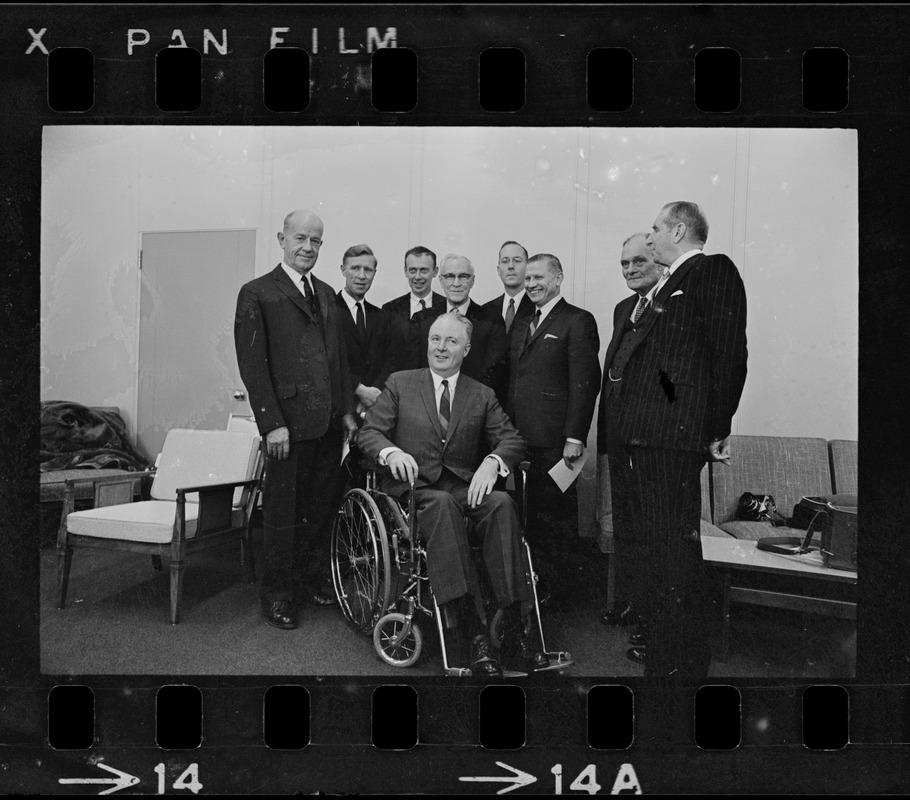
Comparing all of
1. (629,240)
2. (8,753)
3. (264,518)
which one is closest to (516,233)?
(629,240)

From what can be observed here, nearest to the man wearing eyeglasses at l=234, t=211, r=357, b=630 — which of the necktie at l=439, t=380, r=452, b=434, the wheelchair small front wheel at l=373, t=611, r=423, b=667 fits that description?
the wheelchair small front wheel at l=373, t=611, r=423, b=667

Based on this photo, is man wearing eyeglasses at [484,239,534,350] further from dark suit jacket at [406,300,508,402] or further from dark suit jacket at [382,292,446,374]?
dark suit jacket at [382,292,446,374]

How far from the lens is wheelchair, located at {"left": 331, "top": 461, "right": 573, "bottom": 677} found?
1.91m

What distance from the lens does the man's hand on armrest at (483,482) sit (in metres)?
1.93

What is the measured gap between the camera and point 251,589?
6.60 ft

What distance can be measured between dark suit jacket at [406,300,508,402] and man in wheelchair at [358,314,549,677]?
0.08 feet

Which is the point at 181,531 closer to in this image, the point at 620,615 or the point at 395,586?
the point at 395,586

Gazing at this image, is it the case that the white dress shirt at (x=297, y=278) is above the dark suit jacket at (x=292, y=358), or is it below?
above

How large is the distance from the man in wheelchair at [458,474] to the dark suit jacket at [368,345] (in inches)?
2.7

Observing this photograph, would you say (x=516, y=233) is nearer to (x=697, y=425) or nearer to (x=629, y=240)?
(x=629, y=240)

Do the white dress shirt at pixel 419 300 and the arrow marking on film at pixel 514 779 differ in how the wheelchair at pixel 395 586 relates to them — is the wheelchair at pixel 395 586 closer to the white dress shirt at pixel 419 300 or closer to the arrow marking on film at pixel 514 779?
the arrow marking on film at pixel 514 779

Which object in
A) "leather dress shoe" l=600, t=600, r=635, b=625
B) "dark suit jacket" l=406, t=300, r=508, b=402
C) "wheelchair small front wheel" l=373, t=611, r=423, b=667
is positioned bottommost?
"wheelchair small front wheel" l=373, t=611, r=423, b=667

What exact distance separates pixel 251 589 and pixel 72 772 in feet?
2.84

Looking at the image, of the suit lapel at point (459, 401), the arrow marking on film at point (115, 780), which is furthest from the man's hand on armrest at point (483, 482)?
the arrow marking on film at point (115, 780)
